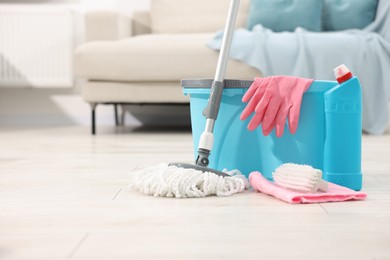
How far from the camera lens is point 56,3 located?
11.9ft

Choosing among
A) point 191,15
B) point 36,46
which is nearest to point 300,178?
point 191,15

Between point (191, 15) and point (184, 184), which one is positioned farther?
point (191, 15)

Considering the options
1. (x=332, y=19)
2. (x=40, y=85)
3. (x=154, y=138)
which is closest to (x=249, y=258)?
(x=154, y=138)

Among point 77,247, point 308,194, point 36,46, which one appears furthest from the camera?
point 36,46

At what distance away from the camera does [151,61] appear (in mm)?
2727

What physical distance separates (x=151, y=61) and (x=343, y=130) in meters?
1.60

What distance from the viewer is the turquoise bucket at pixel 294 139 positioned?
1.26 m

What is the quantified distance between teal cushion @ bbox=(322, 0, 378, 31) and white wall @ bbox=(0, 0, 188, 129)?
44.7 inches

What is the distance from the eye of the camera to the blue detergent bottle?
125 centimetres

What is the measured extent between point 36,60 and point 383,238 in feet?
9.76

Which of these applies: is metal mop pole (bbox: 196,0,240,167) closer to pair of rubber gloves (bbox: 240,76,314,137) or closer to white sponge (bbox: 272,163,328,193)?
pair of rubber gloves (bbox: 240,76,314,137)

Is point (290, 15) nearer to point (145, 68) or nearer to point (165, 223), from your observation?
point (145, 68)

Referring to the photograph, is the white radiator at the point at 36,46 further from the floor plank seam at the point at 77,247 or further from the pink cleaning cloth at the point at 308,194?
the floor plank seam at the point at 77,247

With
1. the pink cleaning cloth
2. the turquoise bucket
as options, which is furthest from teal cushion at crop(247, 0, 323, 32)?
the pink cleaning cloth
